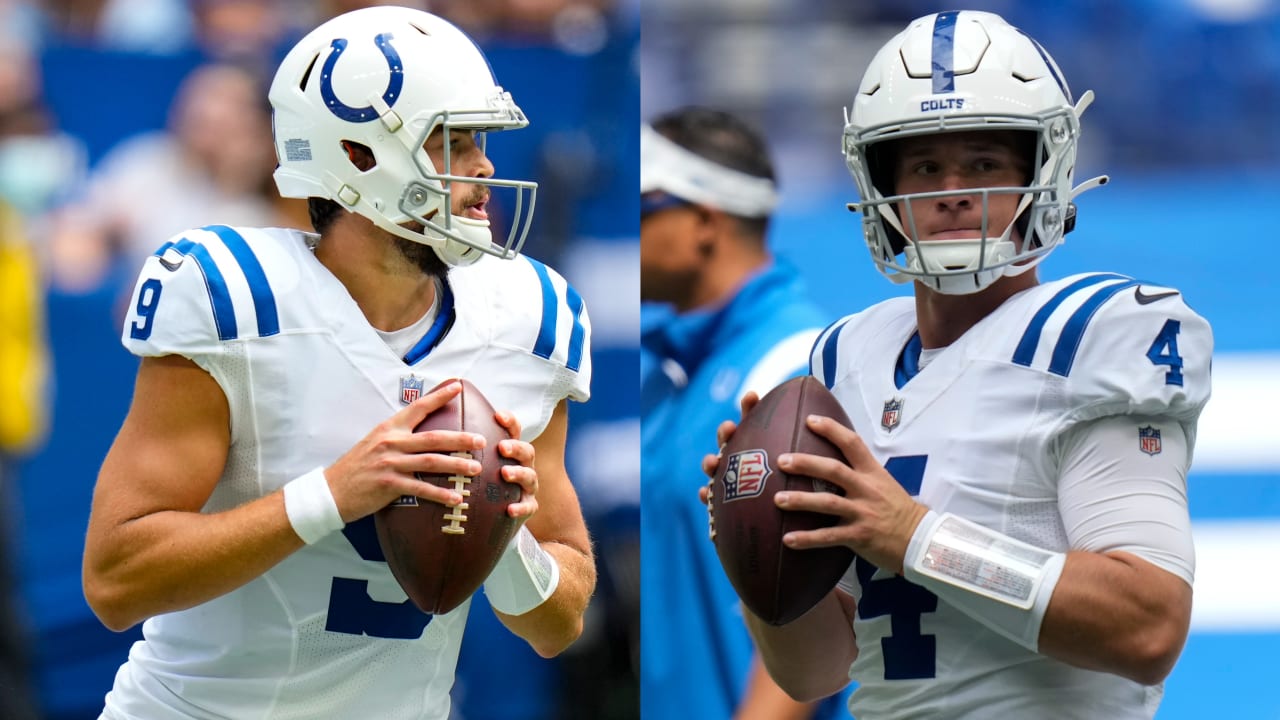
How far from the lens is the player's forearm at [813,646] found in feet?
6.54

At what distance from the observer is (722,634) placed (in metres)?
3.23

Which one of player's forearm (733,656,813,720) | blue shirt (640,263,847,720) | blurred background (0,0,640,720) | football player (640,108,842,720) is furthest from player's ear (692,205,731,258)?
blurred background (0,0,640,720)

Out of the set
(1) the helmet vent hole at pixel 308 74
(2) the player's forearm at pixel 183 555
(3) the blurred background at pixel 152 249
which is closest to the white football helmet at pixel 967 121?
(1) the helmet vent hole at pixel 308 74

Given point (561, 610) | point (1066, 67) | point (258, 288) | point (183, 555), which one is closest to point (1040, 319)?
point (561, 610)

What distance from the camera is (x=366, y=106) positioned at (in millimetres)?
1965

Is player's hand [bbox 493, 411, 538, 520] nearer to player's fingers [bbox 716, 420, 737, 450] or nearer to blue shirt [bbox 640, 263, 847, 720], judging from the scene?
player's fingers [bbox 716, 420, 737, 450]

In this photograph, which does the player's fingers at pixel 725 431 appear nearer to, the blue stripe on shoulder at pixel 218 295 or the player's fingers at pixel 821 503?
the player's fingers at pixel 821 503

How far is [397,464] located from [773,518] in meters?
0.43

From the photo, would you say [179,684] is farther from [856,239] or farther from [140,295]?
[856,239]

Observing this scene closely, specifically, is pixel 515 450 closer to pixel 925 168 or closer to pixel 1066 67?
pixel 925 168

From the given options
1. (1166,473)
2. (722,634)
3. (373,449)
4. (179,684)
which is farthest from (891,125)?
(722,634)

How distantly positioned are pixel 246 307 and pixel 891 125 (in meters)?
0.84

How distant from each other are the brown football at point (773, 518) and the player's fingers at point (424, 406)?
1.12 feet

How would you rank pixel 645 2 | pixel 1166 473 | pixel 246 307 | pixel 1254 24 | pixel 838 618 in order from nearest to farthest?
pixel 1166 473, pixel 246 307, pixel 838 618, pixel 645 2, pixel 1254 24
